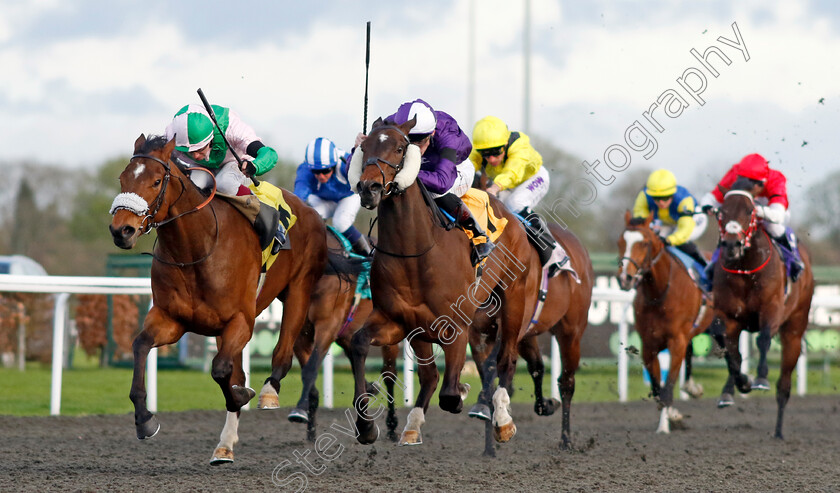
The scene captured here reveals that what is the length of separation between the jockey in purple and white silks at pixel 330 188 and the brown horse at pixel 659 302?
2.45m

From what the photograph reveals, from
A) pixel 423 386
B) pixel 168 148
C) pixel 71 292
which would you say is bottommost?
pixel 423 386

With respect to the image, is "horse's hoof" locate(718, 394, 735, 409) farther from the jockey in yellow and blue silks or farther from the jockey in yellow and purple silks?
the jockey in yellow and purple silks

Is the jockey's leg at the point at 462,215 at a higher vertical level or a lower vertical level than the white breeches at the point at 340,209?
lower

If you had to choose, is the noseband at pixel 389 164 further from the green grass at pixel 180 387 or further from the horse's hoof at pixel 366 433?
the green grass at pixel 180 387

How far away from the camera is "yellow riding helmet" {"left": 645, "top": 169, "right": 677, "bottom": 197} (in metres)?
8.94

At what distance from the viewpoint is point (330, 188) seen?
7.45 metres

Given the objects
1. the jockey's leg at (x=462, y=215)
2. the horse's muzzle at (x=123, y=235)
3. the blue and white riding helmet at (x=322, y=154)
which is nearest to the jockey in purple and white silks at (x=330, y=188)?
the blue and white riding helmet at (x=322, y=154)

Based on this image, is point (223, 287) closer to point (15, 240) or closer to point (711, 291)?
point (711, 291)

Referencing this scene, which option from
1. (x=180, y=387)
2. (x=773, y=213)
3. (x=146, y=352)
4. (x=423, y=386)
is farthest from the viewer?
(x=180, y=387)

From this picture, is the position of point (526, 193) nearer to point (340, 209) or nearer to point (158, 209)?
point (340, 209)

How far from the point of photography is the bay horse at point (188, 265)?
14.7ft

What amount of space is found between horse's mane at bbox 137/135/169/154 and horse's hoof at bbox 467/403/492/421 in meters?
2.26

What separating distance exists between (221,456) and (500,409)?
1578 mm

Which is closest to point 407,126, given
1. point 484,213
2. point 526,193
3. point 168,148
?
point 484,213
